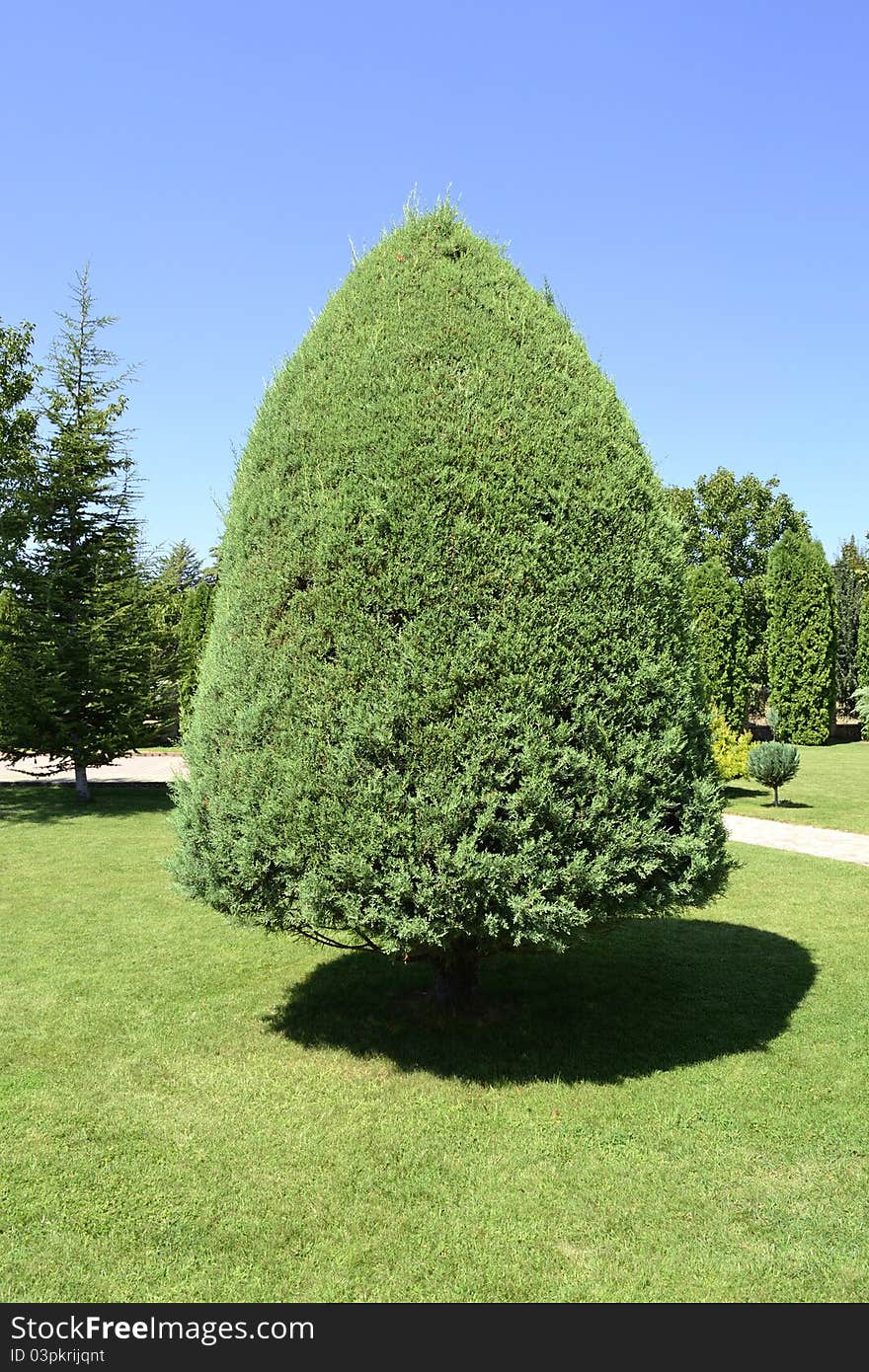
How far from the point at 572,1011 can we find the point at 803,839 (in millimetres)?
8925

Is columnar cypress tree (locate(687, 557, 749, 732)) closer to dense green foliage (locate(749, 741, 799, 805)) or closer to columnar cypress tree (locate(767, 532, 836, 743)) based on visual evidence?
columnar cypress tree (locate(767, 532, 836, 743))

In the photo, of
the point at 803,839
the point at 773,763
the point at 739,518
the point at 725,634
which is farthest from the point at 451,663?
the point at 739,518

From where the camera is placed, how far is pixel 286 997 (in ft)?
23.7

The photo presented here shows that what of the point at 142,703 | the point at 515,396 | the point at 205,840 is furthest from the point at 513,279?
the point at 142,703

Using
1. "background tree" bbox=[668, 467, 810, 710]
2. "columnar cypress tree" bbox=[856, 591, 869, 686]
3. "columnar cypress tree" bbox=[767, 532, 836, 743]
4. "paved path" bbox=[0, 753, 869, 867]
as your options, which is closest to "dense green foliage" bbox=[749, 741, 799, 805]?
"paved path" bbox=[0, 753, 869, 867]

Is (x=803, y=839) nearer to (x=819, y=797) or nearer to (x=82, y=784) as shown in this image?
(x=819, y=797)

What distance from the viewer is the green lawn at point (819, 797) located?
53.5 ft

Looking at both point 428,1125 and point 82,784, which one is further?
point 82,784

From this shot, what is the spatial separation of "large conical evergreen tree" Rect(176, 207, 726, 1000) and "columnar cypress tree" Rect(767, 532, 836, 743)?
29234mm

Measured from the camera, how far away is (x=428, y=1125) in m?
5.00

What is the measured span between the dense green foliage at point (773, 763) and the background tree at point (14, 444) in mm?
16000

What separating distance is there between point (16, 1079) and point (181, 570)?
64.7 meters

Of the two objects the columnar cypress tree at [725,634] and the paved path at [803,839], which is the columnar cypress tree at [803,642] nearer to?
the columnar cypress tree at [725,634]

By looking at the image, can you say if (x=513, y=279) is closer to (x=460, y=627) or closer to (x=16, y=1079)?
(x=460, y=627)
